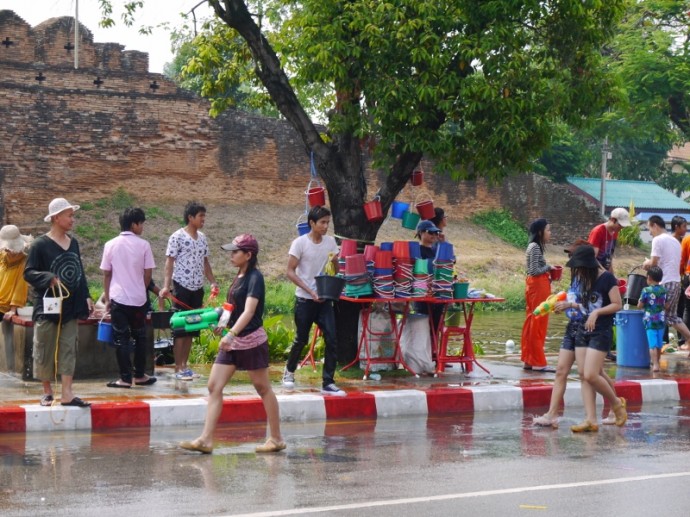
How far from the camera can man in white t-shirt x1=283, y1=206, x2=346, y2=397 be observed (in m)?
11.1

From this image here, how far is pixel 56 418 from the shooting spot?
959 centimetres

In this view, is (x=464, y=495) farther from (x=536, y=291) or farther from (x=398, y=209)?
(x=398, y=209)

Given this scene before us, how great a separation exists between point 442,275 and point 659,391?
260cm

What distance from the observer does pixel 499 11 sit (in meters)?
12.4

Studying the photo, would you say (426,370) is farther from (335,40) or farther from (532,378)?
(335,40)

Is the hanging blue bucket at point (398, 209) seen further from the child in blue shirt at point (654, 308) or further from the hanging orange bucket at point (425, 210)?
the child in blue shirt at point (654, 308)

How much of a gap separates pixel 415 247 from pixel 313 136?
5.53ft

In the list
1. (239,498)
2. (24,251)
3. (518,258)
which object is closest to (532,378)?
(24,251)

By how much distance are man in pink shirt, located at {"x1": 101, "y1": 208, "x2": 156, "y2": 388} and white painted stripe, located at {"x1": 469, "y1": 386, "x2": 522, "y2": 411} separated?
3.27 metres

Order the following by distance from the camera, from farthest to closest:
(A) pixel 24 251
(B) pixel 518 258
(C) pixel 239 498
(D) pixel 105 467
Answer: (B) pixel 518 258
(A) pixel 24 251
(D) pixel 105 467
(C) pixel 239 498

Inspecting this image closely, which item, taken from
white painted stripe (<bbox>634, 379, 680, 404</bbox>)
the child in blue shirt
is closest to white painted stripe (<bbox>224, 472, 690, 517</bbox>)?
white painted stripe (<bbox>634, 379, 680, 404</bbox>)

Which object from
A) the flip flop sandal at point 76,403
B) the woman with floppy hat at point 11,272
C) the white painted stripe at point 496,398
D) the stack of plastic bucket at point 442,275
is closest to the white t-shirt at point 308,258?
the stack of plastic bucket at point 442,275

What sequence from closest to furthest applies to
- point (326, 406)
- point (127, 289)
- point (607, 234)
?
point (326, 406) < point (127, 289) < point (607, 234)

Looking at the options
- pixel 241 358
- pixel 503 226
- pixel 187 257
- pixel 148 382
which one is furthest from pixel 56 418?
pixel 503 226
